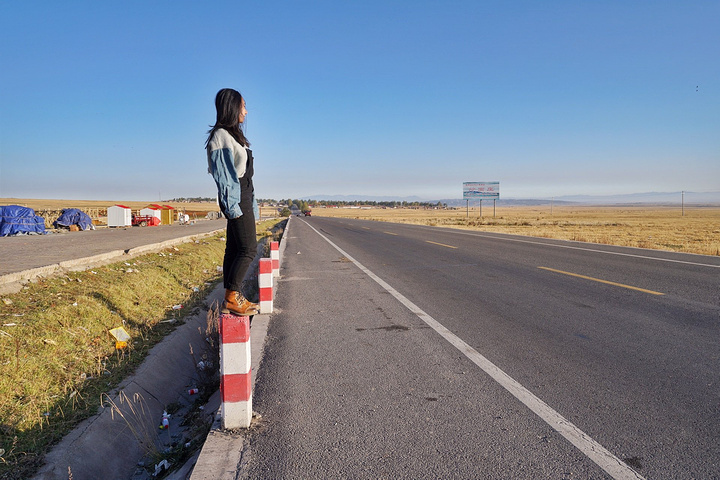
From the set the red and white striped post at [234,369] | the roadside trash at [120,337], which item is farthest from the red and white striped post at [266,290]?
the red and white striped post at [234,369]

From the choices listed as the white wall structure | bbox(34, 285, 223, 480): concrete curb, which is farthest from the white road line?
the white wall structure

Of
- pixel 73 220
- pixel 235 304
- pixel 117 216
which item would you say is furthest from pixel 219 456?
pixel 117 216

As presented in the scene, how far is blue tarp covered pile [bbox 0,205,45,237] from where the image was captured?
21.9 meters

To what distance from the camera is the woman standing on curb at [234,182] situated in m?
3.62

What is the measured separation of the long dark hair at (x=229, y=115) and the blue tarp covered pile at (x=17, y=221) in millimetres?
23371

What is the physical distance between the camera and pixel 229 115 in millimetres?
3820

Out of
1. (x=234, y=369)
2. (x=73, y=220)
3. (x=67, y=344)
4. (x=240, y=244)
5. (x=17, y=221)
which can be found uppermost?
(x=240, y=244)

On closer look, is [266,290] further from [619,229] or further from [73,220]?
[619,229]

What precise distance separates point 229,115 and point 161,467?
2820 mm

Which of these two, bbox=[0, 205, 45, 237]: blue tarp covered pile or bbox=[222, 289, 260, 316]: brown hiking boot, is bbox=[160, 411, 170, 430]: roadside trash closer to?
bbox=[222, 289, 260, 316]: brown hiking boot

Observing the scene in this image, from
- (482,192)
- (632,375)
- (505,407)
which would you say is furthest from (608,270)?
(482,192)

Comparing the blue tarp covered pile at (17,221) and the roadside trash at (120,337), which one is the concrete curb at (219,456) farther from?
the blue tarp covered pile at (17,221)

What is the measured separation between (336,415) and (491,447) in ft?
3.55

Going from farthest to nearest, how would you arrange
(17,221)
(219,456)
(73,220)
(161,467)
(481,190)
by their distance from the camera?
(481,190), (73,220), (17,221), (161,467), (219,456)
